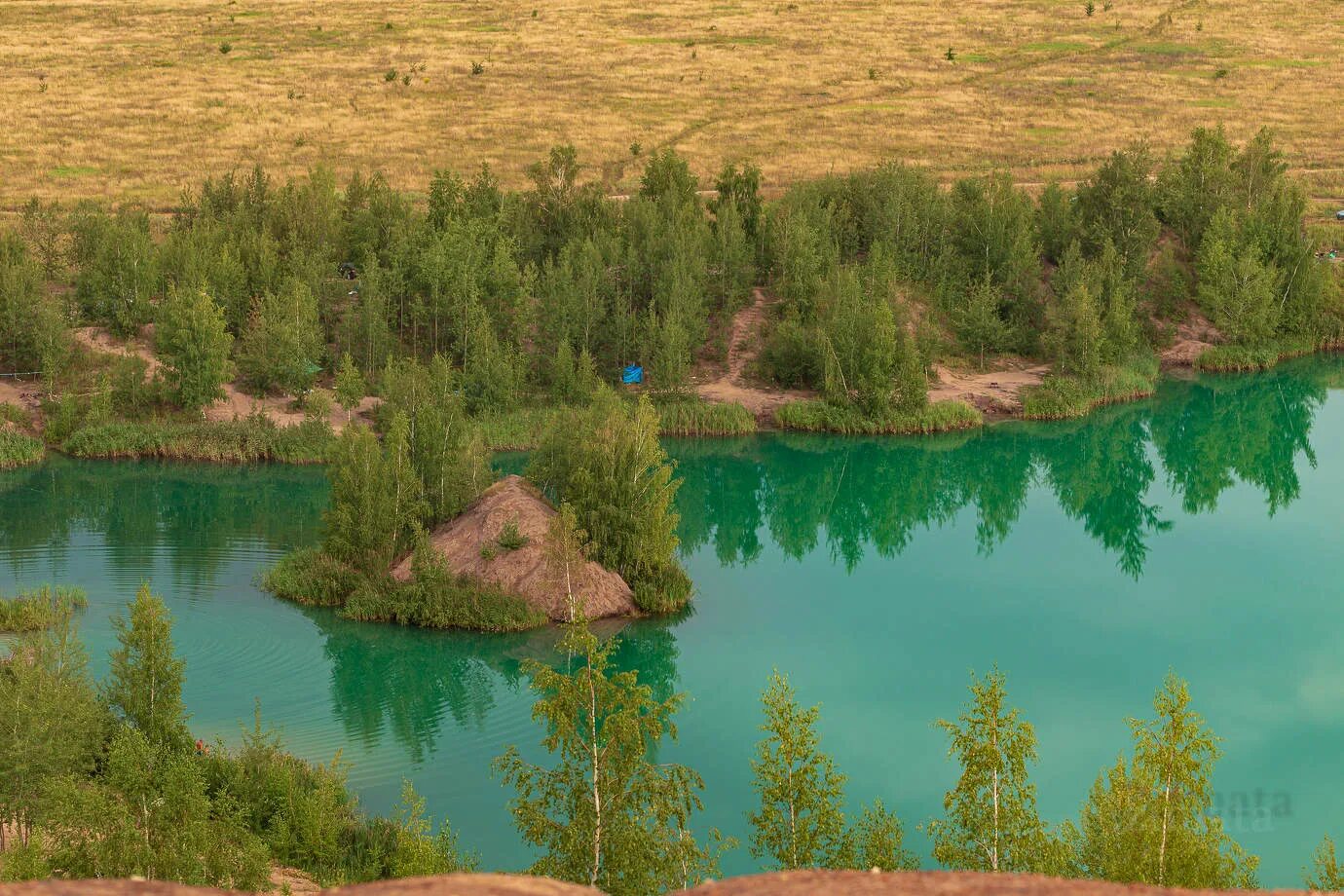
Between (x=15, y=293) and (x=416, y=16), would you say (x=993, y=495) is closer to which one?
(x=15, y=293)

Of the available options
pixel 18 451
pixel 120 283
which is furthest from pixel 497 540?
pixel 120 283

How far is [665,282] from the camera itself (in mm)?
67750

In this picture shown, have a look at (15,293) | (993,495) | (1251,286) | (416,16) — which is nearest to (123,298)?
(15,293)

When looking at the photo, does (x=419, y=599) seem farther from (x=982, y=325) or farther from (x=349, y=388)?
(x=982, y=325)

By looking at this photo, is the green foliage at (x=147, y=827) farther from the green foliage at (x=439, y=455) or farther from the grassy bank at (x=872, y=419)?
the grassy bank at (x=872, y=419)

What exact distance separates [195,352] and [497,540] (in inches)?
854

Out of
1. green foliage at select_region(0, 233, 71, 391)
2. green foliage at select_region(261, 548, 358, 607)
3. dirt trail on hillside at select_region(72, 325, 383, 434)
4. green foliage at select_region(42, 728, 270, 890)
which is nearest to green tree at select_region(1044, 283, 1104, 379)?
dirt trail on hillside at select_region(72, 325, 383, 434)

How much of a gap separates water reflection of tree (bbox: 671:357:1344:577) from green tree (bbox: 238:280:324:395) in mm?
14352

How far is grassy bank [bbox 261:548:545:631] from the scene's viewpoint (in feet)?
135

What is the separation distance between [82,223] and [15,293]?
25.4 ft

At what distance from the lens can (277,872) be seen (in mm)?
27672

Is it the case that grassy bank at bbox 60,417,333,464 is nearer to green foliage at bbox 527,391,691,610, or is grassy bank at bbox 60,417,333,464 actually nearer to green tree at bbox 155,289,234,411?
green tree at bbox 155,289,234,411

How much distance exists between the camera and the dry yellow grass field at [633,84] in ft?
329

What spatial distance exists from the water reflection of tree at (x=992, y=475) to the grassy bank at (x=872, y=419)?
59 cm
